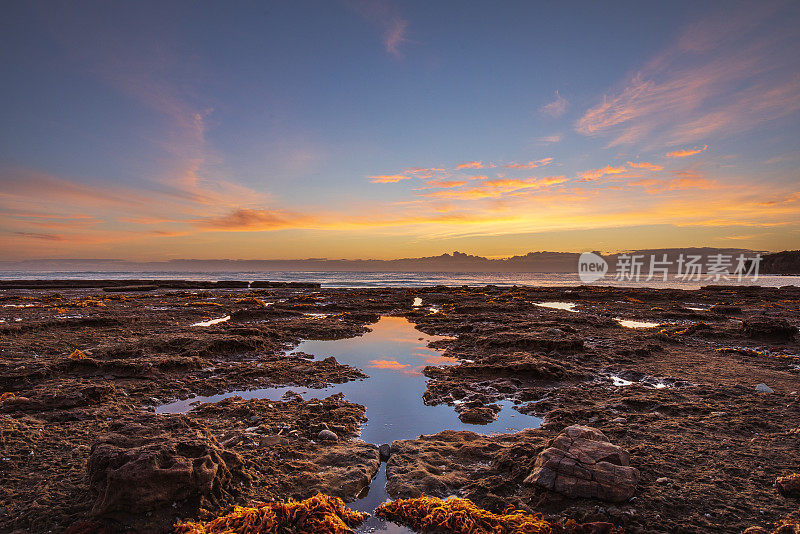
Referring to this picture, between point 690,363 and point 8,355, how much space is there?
20.4 meters

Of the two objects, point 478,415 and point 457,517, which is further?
point 478,415

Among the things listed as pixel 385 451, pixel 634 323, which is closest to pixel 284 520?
pixel 385 451

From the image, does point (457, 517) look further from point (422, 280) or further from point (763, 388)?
point (422, 280)

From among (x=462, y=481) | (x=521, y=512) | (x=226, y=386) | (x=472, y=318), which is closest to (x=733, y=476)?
(x=521, y=512)

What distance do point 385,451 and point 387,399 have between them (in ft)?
8.46

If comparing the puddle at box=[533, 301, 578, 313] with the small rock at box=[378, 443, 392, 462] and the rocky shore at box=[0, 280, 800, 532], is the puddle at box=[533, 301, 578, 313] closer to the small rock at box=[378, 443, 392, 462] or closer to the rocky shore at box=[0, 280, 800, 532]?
the rocky shore at box=[0, 280, 800, 532]

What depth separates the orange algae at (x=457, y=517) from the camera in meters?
3.93

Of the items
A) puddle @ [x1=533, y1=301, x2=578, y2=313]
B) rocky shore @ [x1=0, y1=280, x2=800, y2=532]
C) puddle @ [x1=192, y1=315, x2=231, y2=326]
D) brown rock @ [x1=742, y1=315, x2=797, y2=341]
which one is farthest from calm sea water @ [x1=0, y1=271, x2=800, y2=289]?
rocky shore @ [x1=0, y1=280, x2=800, y2=532]

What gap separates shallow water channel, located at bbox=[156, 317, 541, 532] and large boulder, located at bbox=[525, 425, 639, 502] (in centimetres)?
190

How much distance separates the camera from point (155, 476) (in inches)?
160

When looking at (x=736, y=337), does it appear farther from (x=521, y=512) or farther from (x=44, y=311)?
(x=44, y=311)

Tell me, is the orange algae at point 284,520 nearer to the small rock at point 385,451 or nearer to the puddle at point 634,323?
the small rock at point 385,451

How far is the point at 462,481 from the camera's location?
493cm

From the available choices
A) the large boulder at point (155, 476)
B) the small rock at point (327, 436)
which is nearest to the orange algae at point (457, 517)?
the small rock at point (327, 436)
